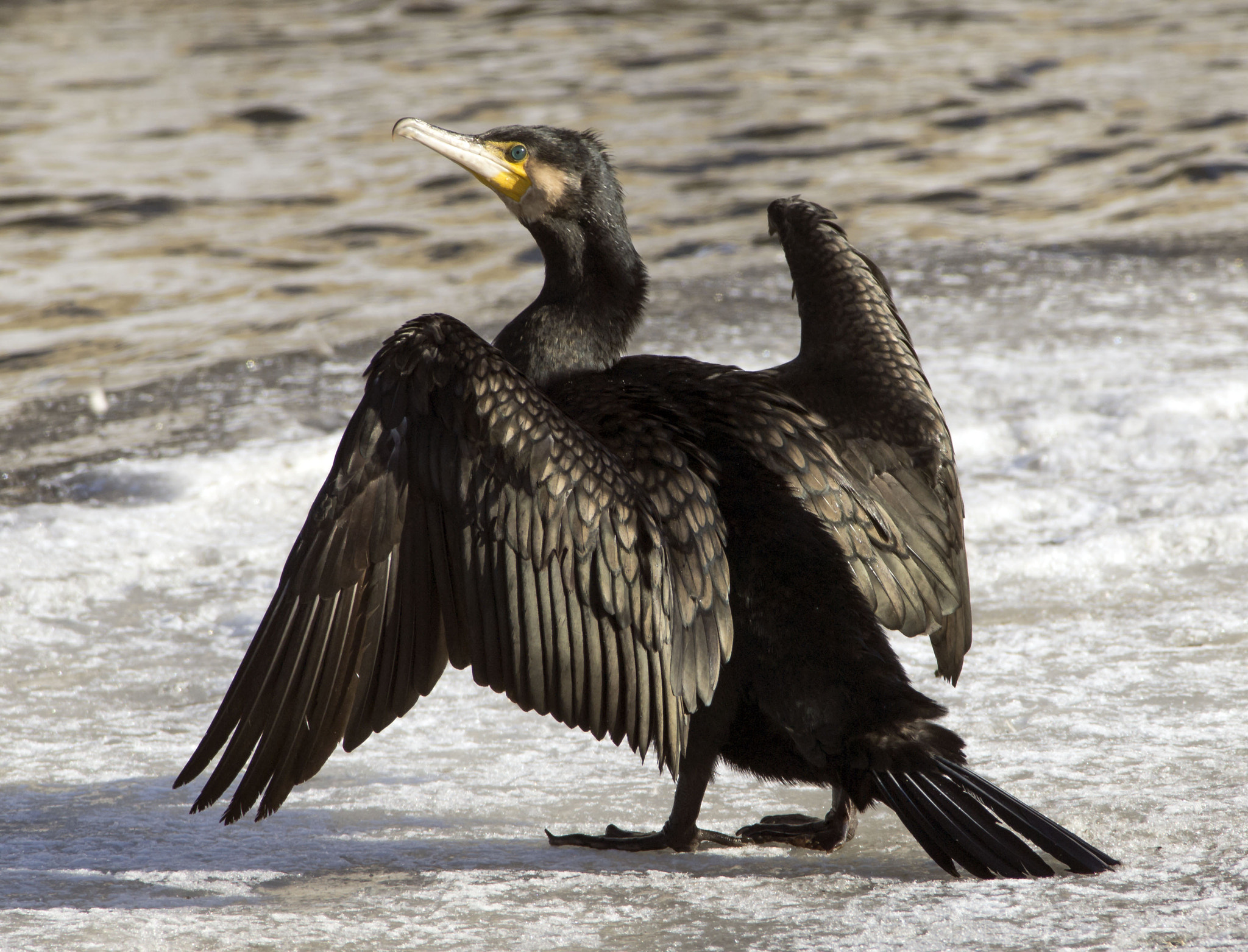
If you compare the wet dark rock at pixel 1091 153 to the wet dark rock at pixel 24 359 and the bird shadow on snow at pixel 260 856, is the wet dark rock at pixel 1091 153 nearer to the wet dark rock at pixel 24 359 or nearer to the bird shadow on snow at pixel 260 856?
Answer: the wet dark rock at pixel 24 359

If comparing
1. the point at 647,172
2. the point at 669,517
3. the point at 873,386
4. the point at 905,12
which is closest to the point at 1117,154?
the point at 647,172

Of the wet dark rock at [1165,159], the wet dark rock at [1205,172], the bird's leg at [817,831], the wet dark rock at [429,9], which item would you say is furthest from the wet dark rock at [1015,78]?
the bird's leg at [817,831]

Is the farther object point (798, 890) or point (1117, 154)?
point (1117, 154)

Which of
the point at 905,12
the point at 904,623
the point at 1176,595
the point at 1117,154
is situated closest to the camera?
the point at 904,623

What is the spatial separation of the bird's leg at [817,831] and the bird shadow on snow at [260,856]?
0.07 ft

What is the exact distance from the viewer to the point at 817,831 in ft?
9.64

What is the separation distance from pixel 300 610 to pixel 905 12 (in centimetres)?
1413

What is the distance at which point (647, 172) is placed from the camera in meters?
10.5

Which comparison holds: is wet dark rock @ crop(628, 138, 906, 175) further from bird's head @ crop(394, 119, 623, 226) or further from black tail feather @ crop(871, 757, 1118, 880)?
black tail feather @ crop(871, 757, 1118, 880)

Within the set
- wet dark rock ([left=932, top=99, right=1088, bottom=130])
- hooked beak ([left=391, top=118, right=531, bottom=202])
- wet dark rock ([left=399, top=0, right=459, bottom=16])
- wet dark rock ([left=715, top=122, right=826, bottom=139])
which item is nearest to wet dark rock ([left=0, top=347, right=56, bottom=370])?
hooked beak ([left=391, top=118, right=531, bottom=202])

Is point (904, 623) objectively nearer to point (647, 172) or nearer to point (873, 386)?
point (873, 386)

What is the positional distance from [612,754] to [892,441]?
0.89 metres

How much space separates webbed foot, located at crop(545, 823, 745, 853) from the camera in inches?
114

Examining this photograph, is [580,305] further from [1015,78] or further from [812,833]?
[1015,78]
